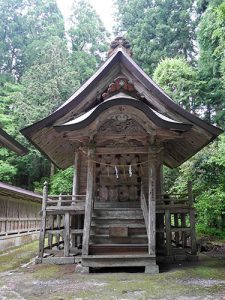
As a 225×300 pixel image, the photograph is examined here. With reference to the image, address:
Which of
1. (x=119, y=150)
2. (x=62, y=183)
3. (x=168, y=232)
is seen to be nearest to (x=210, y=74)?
(x=62, y=183)

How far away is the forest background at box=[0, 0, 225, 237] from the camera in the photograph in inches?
707

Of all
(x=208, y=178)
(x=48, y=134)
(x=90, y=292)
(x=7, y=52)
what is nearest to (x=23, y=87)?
(x=7, y=52)

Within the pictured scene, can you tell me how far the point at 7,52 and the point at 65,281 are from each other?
38547mm

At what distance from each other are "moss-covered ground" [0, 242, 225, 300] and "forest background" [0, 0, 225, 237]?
25.3 feet

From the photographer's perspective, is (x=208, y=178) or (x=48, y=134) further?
(x=208, y=178)

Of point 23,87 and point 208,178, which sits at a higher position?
point 23,87

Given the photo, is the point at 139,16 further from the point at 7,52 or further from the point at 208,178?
the point at 208,178

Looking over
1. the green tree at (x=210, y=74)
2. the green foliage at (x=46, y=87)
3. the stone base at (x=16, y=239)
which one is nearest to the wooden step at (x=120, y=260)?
the stone base at (x=16, y=239)

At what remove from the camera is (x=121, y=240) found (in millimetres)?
8672

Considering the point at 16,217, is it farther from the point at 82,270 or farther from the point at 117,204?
the point at 82,270

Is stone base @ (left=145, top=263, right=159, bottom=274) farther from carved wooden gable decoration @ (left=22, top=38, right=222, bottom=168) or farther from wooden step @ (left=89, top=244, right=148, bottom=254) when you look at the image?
carved wooden gable decoration @ (left=22, top=38, right=222, bottom=168)

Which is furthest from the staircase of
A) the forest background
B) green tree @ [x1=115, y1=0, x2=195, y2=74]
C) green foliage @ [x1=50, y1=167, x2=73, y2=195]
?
green tree @ [x1=115, y1=0, x2=195, y2=74]

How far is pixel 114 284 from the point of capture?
6.54 meters

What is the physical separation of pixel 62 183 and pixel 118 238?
1928cm
